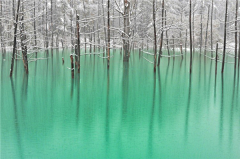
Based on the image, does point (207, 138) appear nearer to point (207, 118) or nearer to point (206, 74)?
point (207, 118)

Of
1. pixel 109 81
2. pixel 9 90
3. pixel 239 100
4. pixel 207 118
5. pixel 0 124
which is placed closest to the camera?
pixel 0 124

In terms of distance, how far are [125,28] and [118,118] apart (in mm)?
17680

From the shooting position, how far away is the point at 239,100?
14.4 m

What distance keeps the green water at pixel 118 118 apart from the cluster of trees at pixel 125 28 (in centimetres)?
338

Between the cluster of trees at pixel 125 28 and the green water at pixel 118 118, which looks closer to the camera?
the green water at pixel 118 118

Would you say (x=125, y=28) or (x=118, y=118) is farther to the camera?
(x=125, y=28)

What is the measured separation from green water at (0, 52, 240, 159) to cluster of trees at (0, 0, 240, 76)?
3.38 m

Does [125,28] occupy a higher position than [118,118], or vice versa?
[125,28]

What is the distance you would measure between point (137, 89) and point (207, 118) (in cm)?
597

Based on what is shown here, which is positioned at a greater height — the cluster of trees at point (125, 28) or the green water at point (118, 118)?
the cluster of trees at point (125, 28)

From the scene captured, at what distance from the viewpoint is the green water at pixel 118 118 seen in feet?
26.2

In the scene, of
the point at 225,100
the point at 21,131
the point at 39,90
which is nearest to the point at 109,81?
the point at 39,90

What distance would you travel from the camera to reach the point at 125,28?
27.4 m

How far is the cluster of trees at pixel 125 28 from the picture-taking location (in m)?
19.8
